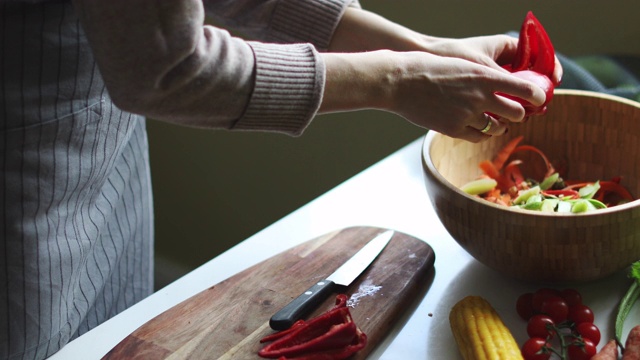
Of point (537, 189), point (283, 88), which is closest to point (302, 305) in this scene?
point (283, 88)

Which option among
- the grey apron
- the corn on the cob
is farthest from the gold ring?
the grey apron

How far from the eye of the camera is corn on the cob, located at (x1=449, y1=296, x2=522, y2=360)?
0.86 m

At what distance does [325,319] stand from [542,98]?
15.5 inches

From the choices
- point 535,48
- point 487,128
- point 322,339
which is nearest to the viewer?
point 322,339

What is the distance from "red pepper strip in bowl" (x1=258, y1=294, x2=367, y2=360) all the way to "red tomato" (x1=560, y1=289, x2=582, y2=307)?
0.87 feet

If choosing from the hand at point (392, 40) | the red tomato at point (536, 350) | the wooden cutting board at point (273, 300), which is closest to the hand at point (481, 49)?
the hand at point (392, 40)

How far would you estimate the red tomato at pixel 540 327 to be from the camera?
3.00ft

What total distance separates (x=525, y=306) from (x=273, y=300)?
326mm

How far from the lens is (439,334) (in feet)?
3.19

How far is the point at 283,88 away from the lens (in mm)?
853

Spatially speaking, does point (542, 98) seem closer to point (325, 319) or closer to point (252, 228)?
point (325, 319)

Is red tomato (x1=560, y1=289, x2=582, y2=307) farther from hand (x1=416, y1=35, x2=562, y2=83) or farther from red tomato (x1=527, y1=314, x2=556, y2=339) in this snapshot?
hand (x1=416, y1=35, x2=562, y2=83)

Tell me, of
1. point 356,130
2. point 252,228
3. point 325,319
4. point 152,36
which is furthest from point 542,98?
point 252,228

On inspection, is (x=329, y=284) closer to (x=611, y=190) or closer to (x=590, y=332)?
(x=590, y=332)
